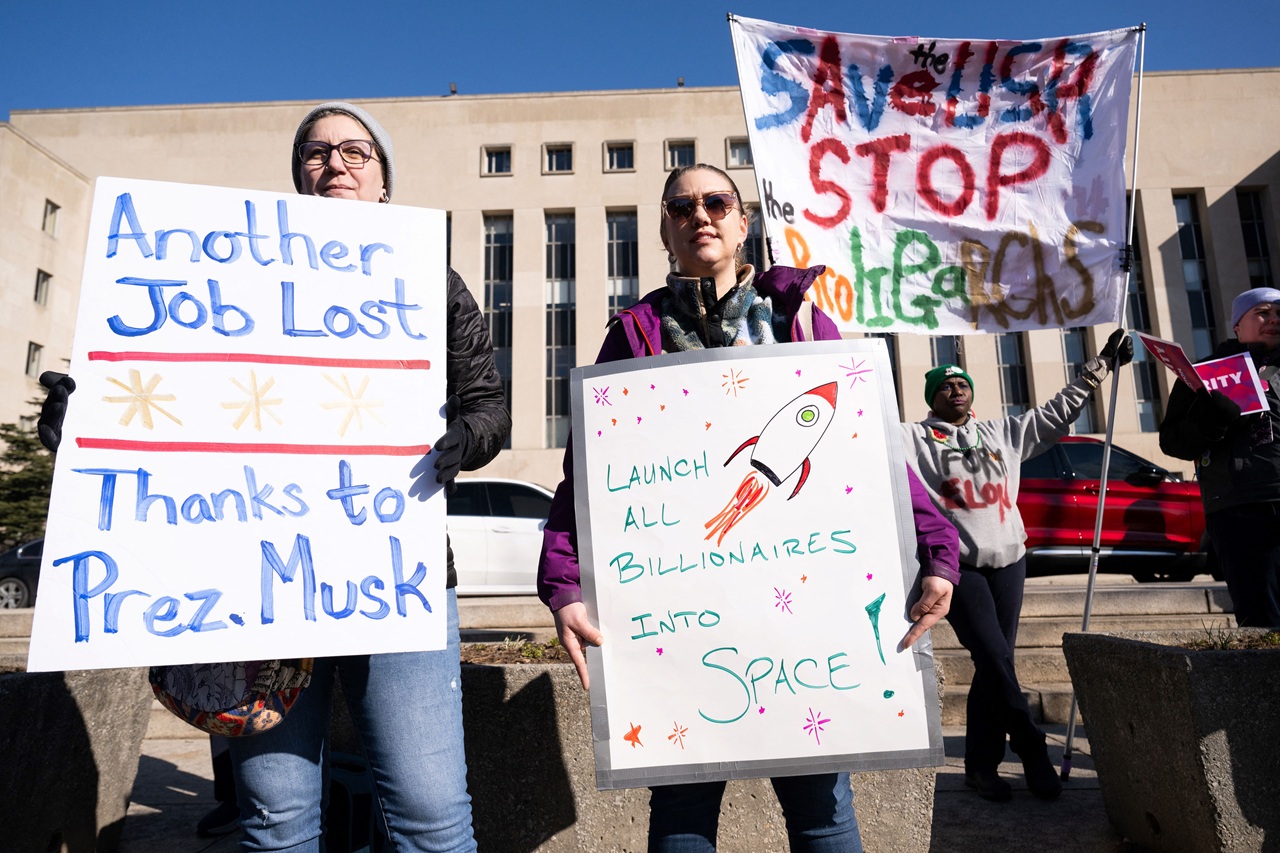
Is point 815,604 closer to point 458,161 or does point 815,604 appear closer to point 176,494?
point 176,494

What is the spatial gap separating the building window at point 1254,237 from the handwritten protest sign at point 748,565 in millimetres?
30289

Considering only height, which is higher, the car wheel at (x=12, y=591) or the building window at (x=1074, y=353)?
the building window at (x=1074, y=353)

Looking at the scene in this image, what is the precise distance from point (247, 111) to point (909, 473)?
31597 mm

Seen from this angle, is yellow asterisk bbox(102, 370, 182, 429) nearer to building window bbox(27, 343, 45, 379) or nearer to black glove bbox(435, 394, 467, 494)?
black glove bbox(435, 394, 467, 494)

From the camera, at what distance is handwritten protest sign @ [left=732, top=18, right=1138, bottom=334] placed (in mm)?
3229

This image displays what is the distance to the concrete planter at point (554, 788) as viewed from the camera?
244cm

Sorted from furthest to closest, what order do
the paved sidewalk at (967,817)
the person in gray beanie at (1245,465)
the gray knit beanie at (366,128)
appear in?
the person in gray beanie at (1245,465), the paved sidewalk at (967,817), the gray knit beanie at (366,128)

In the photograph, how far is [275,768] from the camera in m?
1.48

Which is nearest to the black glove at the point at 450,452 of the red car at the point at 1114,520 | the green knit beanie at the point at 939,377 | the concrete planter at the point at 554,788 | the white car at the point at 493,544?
the concrete planter at the point at 554,788

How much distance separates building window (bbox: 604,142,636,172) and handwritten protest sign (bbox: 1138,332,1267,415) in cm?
2547

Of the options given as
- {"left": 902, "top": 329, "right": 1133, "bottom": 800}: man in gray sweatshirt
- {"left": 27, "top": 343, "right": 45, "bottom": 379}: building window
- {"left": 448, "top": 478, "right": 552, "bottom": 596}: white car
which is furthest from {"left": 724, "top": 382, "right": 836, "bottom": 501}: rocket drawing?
{"left": 27, "top": 343, "right": 45, "bottom": 379}: building window

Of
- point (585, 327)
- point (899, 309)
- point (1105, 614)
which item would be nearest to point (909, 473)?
point (899, 309)

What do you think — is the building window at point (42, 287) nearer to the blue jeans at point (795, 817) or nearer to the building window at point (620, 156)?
the building window at point (620, 156)

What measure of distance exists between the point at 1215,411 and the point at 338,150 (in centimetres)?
328
